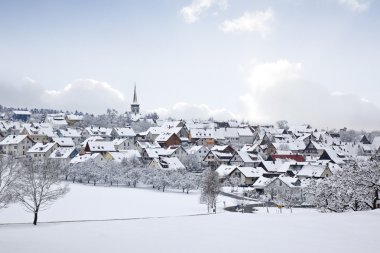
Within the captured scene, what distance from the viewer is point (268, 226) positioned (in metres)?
28.3

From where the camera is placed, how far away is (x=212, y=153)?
10625 cm

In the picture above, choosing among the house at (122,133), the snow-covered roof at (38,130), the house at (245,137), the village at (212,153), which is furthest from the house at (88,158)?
the house at (245,137)

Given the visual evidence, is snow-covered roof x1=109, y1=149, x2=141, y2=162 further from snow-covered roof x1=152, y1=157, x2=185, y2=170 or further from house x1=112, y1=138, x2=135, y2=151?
house x1=112, y1=138, x2=135, y2=151

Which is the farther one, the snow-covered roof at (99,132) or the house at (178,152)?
the snow-covered roof at (99,132)

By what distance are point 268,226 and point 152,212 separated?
81.0ft

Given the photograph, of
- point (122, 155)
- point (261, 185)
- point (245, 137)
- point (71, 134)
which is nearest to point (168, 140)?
point (122, 155)

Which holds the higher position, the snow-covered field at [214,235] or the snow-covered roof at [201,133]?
the snow-covered roof at [201,133]

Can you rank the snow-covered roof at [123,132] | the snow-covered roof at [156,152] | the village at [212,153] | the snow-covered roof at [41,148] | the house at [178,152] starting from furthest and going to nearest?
the snow-covered roof at [123,132], the snow-covered roof at [41,148], the house at [178,152], the snow-covered roof at [156,152], the village at [212,153]

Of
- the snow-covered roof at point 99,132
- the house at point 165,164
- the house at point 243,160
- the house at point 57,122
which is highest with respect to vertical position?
the house at point 57,122

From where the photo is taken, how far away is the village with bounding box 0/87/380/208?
Result: 255 feet

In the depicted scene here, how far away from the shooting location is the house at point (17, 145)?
118562mm

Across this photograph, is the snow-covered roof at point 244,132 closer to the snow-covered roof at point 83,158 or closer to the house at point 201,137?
the house at point 201,137

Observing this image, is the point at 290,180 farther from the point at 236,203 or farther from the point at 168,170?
the point at 168,170

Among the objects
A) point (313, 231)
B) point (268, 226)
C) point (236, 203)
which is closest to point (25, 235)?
point (268, 226)
